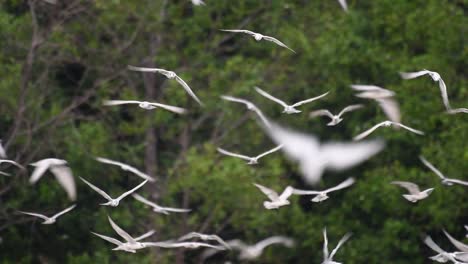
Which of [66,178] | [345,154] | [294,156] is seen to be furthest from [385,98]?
[66,178]

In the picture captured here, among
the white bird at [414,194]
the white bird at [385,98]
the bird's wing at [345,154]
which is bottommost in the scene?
the bird's wing at [345,154]

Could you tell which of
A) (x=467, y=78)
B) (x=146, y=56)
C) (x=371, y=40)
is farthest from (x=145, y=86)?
(x=467, y=78)

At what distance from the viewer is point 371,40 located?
16609 millimetres

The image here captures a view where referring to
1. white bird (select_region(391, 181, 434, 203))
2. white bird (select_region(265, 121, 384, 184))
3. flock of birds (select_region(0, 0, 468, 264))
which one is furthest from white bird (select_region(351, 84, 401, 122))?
white bird (select_region(265, 121, 384, 184))

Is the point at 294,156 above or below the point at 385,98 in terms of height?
below

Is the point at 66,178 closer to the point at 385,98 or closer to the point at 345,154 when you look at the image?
the point at 385,98

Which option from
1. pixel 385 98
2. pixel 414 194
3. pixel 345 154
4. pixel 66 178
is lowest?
pixel 345 154

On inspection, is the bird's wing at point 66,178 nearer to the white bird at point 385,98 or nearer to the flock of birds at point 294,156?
the flock of birds at point 294,156

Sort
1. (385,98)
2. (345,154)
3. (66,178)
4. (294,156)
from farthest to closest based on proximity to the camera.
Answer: (345,154) → (294,156) → (385,98) → (66,178)

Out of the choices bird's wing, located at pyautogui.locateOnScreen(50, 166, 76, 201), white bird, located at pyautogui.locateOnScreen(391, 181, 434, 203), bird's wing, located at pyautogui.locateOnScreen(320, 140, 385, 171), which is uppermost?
bird's wing, located at pyautogui.locateOnScreen(50, 166, 76, 201)

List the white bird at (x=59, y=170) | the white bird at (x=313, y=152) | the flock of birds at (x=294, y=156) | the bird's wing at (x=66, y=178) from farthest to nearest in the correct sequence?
the white bird at (x=313, y=152), the bird's wing at (x=66, y=178), the white bird at (x=59, y=170), the flock of birds at (x=294, y=156)

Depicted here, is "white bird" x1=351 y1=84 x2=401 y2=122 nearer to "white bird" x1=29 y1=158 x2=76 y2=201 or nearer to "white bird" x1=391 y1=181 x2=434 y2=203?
"white bird" x1=391 y1=181 x2=434 y2=203

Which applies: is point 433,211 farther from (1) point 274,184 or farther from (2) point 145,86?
(2) point 145,86

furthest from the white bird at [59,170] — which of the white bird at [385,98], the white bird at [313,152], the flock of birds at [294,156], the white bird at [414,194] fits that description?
the white bird at [414,194]
